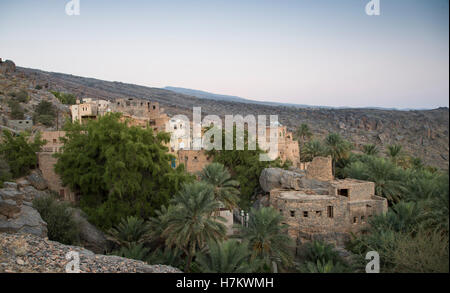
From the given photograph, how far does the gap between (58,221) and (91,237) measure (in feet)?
9.79

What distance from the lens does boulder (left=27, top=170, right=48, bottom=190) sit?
70.8 feet

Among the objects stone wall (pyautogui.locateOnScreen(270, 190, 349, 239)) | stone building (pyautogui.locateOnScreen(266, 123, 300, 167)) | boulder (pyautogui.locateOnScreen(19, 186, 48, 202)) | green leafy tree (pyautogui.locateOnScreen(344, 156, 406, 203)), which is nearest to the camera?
boulder (pyautogui.locateOnScreen(19, 186, 48, 202))

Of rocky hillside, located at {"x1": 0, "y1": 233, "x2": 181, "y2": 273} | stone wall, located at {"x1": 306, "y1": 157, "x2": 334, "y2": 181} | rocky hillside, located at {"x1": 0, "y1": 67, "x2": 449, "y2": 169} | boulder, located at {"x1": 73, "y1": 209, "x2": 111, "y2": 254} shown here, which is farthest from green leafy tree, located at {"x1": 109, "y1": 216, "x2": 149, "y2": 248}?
rocky hillside, located at {"x1": 0, "y1": 67, "x2": 449, "y2": 169}

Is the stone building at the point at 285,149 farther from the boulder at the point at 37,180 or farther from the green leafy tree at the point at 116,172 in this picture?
the boulder at the point at 37,180

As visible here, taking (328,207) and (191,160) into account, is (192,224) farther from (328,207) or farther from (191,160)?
(191,160)

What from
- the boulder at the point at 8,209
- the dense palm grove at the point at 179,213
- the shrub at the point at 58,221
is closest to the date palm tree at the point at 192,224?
the dense palm grove at the point at 179,213

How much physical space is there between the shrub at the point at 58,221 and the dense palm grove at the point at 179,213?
5 cm

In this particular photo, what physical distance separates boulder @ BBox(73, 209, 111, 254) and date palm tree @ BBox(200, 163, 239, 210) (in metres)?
7.57

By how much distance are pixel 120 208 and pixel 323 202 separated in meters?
13.4

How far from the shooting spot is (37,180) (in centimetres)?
2184

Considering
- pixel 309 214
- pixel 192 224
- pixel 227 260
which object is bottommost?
pixel 309 214

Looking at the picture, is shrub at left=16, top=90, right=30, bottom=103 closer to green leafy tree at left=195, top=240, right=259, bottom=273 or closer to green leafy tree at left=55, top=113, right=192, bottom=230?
green leafy tree at left=55, top=113, right=192, bottom=230

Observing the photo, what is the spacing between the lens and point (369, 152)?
38656 millimetres

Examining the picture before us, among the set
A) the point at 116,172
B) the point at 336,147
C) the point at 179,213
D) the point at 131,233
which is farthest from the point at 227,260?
the point at 336,147
